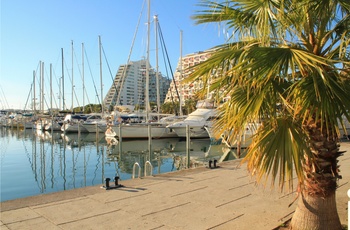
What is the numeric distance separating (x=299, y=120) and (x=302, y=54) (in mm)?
926

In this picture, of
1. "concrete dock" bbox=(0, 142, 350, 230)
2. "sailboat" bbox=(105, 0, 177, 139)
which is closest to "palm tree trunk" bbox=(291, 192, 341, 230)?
"concrete dock" bbox=(0, 142, 350, 230)

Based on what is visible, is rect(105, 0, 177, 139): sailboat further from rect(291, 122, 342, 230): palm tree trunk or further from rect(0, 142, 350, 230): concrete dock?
rect(291, 122, 342, 230): palm tree trunk

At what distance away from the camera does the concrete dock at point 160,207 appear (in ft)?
15.6

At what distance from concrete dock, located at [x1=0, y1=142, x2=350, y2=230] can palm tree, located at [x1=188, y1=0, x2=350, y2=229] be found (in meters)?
0.69

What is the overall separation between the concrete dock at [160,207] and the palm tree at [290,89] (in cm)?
69

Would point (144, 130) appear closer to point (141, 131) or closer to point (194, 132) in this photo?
point (141, 131)

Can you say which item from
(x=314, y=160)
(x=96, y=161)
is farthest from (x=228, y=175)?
(x=96, y=161)

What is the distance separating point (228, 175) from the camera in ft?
28.1

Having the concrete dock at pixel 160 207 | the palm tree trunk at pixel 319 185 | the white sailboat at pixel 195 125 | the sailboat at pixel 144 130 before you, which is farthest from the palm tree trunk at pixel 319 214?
the sailboat at pixel 144 130

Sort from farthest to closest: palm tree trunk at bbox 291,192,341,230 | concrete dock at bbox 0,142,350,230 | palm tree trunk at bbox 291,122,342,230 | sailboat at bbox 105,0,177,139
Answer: sailboat at bbox 105,0,177,139, concrete dock at bbox 0,142,350,230, palm tree trunk at bbox 291,192,341,230, palm tree trunk at bbox 291,122,342,230

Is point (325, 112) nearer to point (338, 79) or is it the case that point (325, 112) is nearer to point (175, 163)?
point (338, 79)

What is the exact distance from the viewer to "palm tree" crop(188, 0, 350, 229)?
333 centimetres

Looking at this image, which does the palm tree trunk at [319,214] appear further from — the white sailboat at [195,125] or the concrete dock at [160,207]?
the white sailboat at [195,125]

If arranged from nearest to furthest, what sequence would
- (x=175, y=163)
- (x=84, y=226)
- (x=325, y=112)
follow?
(x=325, y=112)
(x=84, y=226)
(x=175, y=163)
